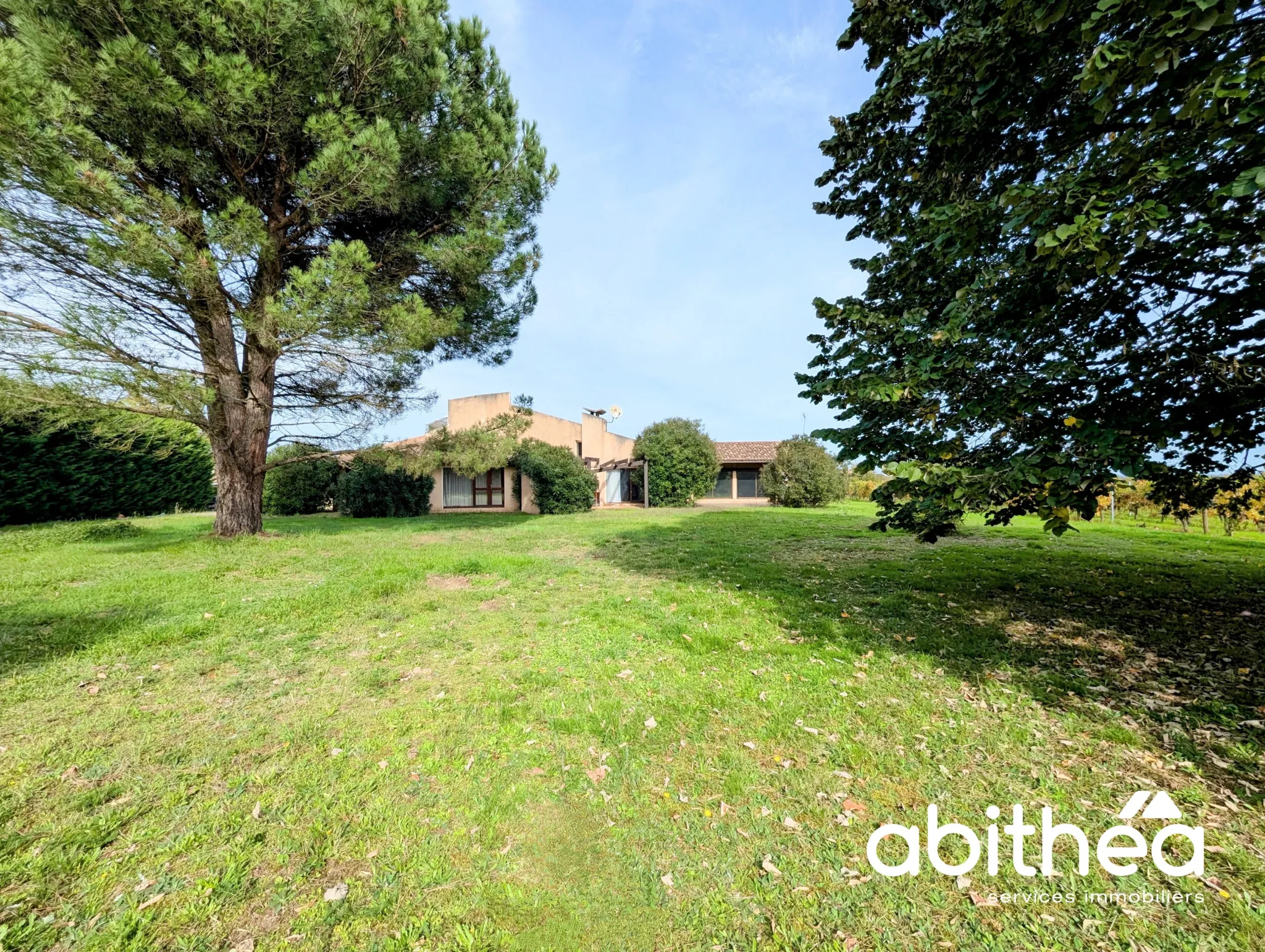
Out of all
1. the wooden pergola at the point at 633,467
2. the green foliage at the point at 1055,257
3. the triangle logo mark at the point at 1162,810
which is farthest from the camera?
the wooden pergola at the point at 633,467

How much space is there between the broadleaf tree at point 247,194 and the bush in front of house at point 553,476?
372 inches

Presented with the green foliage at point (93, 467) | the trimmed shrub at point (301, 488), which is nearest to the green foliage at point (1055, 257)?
the green foliage at point (93, 467)

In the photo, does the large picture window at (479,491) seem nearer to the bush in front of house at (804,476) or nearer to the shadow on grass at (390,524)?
the shadow on grass at (390,524)

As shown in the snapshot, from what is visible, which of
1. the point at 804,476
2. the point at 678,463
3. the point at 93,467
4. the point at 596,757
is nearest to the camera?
the point at 596,757

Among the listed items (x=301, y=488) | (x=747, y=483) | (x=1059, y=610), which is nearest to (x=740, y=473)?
(x=747, y=483)

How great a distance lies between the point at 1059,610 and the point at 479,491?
2021cm

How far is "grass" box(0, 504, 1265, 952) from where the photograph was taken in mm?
1802

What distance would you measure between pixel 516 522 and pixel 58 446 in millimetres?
11881

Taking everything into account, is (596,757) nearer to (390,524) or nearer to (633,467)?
(390,524)

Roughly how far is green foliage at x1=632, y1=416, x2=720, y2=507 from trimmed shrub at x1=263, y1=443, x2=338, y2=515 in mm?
14089

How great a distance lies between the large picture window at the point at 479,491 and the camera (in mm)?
21453

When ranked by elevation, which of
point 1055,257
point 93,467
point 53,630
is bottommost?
point 53,630

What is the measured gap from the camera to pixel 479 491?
21.6 m

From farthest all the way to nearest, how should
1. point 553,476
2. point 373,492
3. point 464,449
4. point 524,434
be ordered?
1. point 524,434
2. point 553,476
3. point 373,492
4. point 464,449
